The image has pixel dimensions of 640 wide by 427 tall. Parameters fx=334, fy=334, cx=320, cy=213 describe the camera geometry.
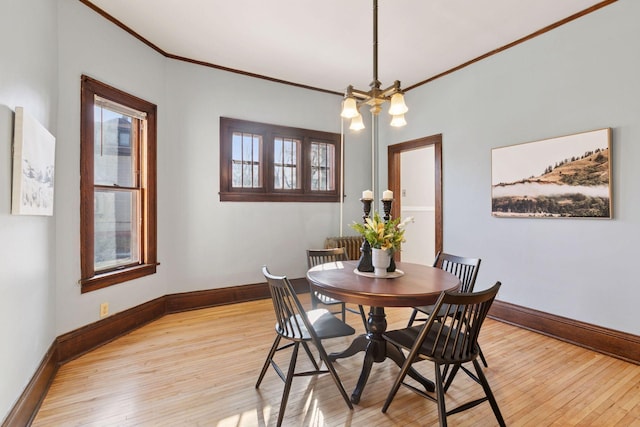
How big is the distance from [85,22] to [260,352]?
126 inches

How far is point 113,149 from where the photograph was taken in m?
3.27

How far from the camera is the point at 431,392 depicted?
2.25m

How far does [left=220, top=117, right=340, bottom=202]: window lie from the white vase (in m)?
2.46

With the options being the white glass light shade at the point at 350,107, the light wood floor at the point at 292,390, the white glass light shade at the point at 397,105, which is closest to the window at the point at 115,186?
the light wood floor at the point at 292,390

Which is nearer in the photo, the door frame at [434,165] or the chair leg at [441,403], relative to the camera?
the chair leg at [441,403]

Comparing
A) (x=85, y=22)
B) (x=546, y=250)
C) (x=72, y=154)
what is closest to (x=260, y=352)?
(x=72, y=154)

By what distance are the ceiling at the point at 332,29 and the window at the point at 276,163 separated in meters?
0.81

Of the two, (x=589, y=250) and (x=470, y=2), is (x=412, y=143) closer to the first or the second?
(x=470, y=2)

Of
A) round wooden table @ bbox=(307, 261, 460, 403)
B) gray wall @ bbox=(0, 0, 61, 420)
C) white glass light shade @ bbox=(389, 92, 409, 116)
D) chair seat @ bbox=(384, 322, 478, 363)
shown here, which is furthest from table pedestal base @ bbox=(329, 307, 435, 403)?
gray wall @ bbox=(0, 0, 61, 420)

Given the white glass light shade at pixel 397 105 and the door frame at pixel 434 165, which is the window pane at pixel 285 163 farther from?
the white glass light shade at pixel 397 105

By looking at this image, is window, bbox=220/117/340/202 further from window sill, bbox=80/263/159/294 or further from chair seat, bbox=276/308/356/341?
chair seat, bbox=276/308/356/341

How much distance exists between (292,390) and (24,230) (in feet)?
6.39

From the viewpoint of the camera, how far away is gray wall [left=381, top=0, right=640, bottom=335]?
9.05ft

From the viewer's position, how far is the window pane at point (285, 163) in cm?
459
